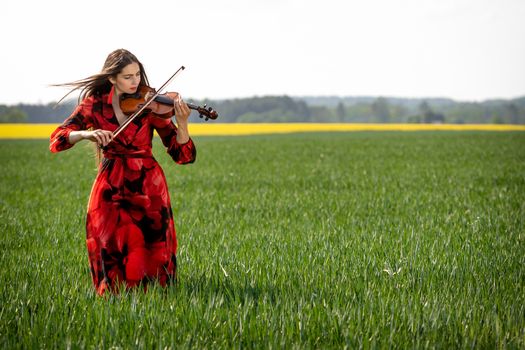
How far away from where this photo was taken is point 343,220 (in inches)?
341

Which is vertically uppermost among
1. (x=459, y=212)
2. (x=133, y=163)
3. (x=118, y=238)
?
(x=133, y=163)

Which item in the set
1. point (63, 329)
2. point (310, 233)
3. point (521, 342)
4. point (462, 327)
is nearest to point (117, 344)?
point (63, 329)

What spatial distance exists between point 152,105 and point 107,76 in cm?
48

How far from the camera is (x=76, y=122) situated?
4.50 m

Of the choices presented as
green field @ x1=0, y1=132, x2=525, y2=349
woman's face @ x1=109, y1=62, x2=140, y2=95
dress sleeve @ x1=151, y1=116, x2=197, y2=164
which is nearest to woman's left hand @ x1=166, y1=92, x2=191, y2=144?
dress sleeve @ x1=151, y1=116, x2=197, y2=164

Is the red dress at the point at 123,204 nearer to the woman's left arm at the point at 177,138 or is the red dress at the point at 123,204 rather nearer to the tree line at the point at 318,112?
the woman's left arm at the point at 177,138

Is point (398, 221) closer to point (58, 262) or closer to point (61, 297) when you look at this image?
point (58, 262)

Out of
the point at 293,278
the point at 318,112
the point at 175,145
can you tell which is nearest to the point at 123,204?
the point at 175,145

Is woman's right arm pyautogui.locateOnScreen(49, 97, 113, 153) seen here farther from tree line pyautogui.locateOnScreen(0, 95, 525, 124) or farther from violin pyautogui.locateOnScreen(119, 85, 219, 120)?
tree line pyautogui.locateOnScreen(0, 95, 525, 124)

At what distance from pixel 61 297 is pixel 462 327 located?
8.88 ft

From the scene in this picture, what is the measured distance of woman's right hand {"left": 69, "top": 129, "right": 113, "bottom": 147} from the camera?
394 cm

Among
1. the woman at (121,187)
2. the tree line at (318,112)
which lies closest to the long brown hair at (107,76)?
the woman at (121,187)

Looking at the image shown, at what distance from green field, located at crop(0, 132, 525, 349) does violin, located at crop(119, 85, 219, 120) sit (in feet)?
2.18

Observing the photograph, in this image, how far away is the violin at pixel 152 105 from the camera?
4281mm
